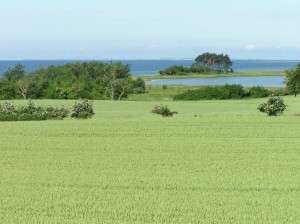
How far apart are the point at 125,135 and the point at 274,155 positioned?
751 cm

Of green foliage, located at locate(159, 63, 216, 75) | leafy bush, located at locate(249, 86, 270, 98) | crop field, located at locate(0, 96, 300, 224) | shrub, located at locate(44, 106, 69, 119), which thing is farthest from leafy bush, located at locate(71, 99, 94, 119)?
green foliage, located at locate(159, 63, 216, 75)

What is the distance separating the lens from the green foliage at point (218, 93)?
2498 inches

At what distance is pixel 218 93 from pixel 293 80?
40.2 ft

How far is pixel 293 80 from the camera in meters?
53.8

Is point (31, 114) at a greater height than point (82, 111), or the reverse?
point (82, 111)

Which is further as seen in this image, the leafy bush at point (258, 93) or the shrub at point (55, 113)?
the leafy bush at point (258, 93)

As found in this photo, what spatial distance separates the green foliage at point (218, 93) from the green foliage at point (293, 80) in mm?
9111

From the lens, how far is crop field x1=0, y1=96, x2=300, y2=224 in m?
10.4

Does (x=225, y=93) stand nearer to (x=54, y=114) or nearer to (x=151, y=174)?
(x=54, y=114)

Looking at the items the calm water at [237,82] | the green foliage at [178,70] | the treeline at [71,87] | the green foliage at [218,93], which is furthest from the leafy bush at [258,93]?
the green foliage at [178,70]

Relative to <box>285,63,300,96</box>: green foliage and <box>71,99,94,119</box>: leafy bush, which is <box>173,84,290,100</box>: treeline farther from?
<box>71,99,94,119</box>: leafy bush

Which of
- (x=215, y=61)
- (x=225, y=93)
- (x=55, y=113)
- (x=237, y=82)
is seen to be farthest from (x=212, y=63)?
(x=55, y=113)

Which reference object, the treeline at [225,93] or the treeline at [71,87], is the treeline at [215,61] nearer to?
the treeline at [71,87]

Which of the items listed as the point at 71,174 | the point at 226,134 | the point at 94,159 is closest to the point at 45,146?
the point at 94,159
